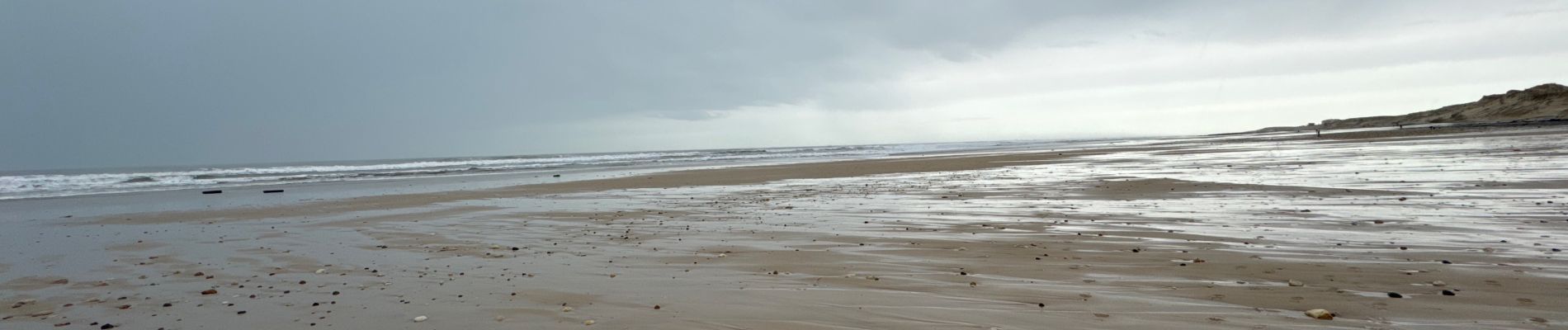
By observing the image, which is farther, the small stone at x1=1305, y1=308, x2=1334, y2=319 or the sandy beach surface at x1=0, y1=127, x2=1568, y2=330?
the sandy beach surface at x1=0, y1=127, x2=1568, y2=330

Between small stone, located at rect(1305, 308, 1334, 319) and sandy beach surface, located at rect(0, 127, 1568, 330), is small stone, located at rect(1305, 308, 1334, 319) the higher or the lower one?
the higher one

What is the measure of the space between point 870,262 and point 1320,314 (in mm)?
3460

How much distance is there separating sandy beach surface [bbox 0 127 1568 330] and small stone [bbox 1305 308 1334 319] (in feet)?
0.14

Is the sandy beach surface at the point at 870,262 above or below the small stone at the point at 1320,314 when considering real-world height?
below

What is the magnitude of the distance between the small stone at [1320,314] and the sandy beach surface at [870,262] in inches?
1.6

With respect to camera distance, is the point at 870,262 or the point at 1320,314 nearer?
the point at 1320,314

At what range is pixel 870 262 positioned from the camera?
21.9 feet

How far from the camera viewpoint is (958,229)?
8891mm

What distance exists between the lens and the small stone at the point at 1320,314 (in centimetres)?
404

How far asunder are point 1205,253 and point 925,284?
2827 mm

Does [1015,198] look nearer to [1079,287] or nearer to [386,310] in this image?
[1079,287]

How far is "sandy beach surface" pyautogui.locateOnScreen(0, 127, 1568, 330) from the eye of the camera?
15.1ft

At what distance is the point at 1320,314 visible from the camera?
406 centimetres

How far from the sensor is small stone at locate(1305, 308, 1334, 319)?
4.04 meters
